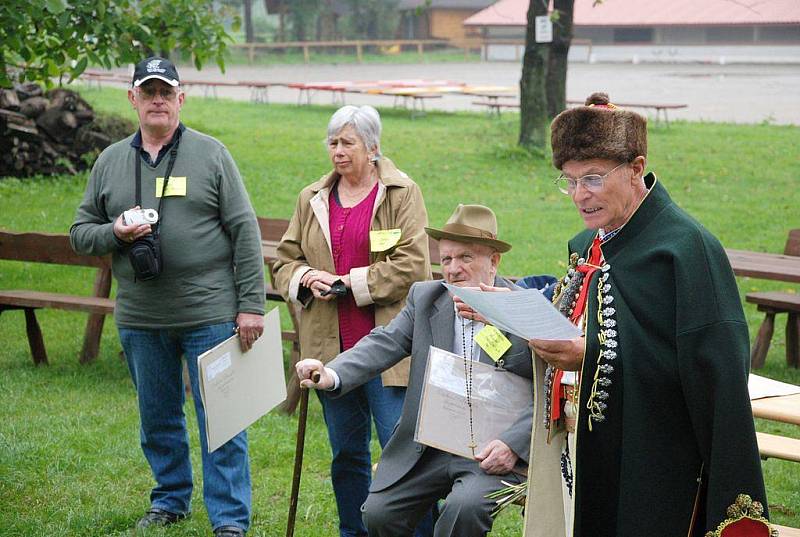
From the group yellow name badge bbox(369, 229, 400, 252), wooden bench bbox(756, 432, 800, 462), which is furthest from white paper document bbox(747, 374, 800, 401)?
yellow name badge bbox(369, 229, 400, 252)

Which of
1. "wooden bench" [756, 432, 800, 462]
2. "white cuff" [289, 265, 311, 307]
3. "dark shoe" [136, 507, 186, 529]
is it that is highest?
"white cuff" [289, 265, 311, 307]

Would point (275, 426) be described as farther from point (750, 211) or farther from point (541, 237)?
point (750, 211)

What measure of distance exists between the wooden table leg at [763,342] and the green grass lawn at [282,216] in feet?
0.30

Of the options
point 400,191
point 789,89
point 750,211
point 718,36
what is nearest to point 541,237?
point 750,211

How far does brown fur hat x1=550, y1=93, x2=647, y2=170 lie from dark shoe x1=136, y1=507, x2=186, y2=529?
9.95 ft

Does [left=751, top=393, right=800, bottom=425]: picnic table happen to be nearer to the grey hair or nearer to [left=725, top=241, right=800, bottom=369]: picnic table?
the grey hair

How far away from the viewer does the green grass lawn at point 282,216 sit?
564 cm

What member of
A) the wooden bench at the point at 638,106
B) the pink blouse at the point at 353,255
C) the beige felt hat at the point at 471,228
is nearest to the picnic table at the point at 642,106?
the wooden bench at the point at 638,106

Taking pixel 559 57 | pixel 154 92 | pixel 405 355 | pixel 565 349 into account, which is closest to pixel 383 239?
pixel 405 355

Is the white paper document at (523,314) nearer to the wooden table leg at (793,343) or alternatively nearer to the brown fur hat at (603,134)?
the brown fur hat at (603,134)

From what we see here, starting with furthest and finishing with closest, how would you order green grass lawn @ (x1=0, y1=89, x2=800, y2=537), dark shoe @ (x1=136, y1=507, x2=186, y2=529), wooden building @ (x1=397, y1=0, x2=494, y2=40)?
wooden building @ (x1=397, y1=0, x2=494, y2=40), green grass lawn @ (x1=0, y1=89, x2=800, y2=537), dark shoe @ (x1=136, y1=507, x2=186, y2=529)

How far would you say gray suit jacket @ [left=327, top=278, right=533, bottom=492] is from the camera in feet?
13.9

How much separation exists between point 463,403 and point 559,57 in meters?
14.3

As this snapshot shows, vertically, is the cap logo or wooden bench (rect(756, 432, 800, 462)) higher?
the cap logo
